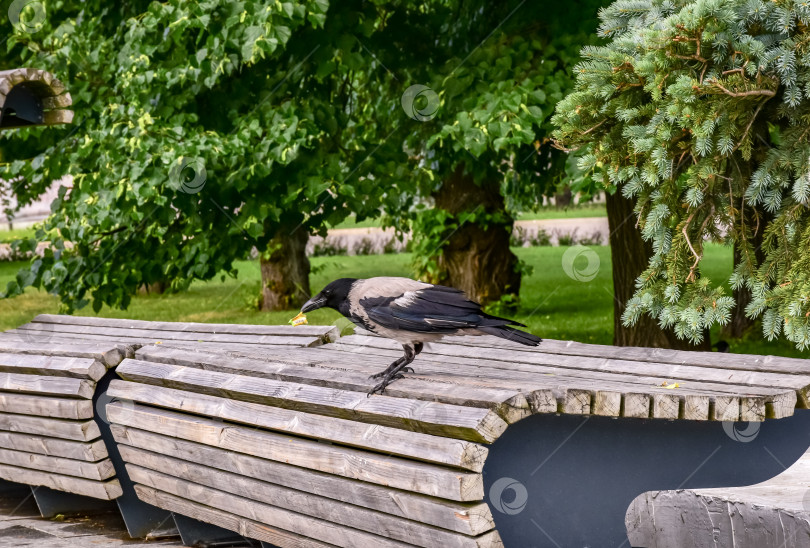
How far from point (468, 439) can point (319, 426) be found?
0.79 metres

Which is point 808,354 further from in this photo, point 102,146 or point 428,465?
point 428,465

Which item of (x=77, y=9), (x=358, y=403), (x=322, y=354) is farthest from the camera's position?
(x=77, y=9)

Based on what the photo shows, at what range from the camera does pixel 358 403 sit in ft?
12.0

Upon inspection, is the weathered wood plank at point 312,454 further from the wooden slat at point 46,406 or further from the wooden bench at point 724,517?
the wooden bench at point 724,517

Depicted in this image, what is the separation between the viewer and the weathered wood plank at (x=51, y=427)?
17.2 ft

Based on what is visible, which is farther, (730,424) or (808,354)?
(808,354)

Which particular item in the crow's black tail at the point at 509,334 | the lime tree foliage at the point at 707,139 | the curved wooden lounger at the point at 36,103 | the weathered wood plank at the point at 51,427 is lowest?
the weathered wood plank at the point at 51,427

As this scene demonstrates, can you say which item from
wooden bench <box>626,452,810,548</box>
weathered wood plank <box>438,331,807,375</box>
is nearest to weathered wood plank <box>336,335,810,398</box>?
weathered wood plank <box>438,331,807,375</box>

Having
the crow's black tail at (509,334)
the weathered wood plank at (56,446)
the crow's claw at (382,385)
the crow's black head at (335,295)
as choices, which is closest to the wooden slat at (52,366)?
the weathered wood plank at (56,446)

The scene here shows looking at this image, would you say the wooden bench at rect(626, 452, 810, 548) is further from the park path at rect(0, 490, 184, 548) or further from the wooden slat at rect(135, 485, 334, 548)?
the park path at rect(0, 490, 184, 548)

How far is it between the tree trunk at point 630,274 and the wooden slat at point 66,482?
5120mm

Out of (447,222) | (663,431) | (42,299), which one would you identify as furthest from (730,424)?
(42,299)

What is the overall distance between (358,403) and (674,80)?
2.53 m

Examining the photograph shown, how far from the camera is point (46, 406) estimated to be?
5.33 m
